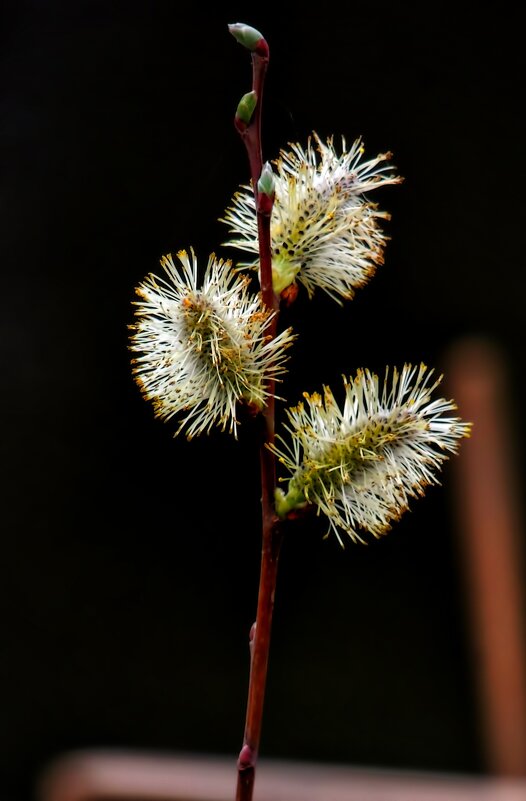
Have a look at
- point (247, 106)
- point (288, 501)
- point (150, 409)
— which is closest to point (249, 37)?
point (247, 106)

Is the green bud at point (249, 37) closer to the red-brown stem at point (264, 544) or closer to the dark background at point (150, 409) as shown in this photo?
the red-brown stem at point (264, 544)

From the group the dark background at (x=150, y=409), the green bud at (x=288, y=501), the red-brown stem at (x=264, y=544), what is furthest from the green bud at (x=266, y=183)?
the dark background at (x=150, y=409)

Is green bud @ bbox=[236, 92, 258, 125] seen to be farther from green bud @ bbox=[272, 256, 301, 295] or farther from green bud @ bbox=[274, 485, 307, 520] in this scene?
green bud @ bbox=[274, 485, 307, 520]

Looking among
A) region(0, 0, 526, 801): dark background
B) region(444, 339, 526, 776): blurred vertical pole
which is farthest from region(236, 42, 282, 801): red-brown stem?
region(444, 339, 526, 776): blurred vertical pole

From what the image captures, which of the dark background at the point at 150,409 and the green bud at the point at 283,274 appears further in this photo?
the dark background at the point at 150,409

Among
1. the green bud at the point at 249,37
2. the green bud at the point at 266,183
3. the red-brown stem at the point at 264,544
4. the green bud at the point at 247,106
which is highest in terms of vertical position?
the green bud at the point at 249,37

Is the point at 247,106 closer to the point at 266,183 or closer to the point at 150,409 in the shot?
the point at 266,183
